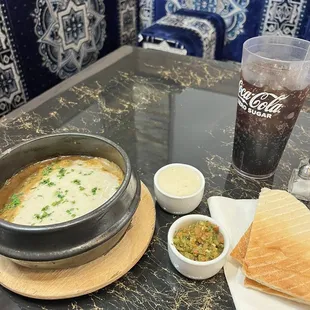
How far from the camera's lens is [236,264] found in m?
0.95

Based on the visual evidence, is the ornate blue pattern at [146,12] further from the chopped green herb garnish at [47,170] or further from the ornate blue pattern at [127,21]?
the chopped green herb garnish at [47,170]

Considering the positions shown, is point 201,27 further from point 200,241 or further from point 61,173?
point 200,241

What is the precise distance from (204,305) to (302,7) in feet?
8.98

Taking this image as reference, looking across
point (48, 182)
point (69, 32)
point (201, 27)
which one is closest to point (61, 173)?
point (48, 182)

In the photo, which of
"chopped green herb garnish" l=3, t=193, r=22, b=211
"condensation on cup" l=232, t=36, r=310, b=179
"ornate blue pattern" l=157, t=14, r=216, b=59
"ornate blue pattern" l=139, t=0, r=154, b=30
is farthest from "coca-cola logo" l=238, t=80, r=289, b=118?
"ornate blue pattern" l=139, t=0, r=154, b=30

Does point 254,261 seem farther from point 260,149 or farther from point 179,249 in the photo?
point 260,149

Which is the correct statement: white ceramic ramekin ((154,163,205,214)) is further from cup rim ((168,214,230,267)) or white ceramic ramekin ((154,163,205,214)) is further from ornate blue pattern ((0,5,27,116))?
ornate blue pattern ((0,5,27,116))

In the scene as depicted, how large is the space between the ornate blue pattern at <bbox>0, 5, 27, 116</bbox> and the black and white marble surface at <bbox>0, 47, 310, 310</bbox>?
506 millimetres

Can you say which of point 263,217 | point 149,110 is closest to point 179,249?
point 263,217

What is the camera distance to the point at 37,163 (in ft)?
3.65

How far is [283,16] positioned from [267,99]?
226cm

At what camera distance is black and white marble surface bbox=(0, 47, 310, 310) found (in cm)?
91

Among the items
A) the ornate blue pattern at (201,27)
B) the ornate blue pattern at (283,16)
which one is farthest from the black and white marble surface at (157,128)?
the ornate blue pattern at (283,16)

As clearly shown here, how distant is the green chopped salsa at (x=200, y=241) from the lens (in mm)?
915
